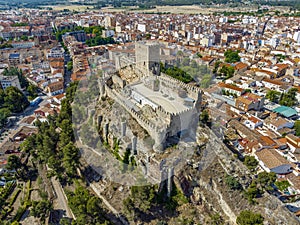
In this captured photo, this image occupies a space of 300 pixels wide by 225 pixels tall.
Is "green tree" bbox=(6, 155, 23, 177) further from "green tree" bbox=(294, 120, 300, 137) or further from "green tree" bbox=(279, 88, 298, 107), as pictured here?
"green tree" bbox=(279, 88, 298, 107)

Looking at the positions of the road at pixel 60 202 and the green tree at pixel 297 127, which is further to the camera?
the green tree at pixel 297 127

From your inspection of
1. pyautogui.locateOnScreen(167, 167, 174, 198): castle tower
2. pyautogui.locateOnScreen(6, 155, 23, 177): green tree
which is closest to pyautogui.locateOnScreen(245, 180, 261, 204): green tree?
pyautogui.locateOnScreen(167, 167, 174, 198): castle tower

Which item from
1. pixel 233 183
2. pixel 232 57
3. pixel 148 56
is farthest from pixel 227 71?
pixel 233 183

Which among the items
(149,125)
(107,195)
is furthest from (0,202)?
(149,125)

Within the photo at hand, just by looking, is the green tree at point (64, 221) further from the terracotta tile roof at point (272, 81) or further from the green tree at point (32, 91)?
the terracotta tile roof at point (272, 81)

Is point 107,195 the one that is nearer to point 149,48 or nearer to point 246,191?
point 246,191

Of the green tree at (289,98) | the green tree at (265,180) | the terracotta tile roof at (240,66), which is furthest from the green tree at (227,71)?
the green tree at (265,180)
